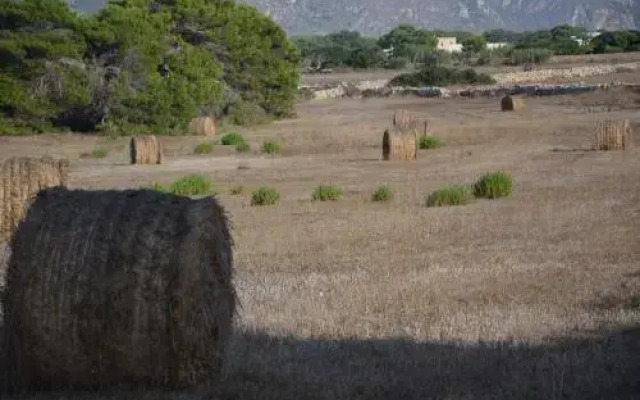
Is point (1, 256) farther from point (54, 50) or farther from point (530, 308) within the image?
point (54, 50)

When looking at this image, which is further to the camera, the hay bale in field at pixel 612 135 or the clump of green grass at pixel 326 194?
the hay bale in field at pixel 612 135

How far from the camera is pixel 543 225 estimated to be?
17297 mm

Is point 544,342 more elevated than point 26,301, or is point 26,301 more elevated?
point 26,301

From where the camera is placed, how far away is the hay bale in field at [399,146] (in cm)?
3334

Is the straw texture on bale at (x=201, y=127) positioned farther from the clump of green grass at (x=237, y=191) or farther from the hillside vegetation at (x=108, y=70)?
the clump of green grass at (x=237, y=191)

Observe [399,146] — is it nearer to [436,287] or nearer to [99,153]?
[99,153]

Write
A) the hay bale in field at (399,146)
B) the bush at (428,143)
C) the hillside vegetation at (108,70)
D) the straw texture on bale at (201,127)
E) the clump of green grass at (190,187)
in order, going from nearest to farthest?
the clump of green grass at (190,187) < the hay bale in field at (399,146) < the bush at (428,143) < the hillside vegetation at (108,70) < the straw texture on bale at (201,127)

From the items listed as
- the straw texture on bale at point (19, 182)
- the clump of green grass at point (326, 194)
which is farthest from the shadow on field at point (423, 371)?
the clump of green grass at point (326, 194)

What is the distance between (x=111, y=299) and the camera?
7.99m

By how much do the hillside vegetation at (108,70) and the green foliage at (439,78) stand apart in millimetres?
39014

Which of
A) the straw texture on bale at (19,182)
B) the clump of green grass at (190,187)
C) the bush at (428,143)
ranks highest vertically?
the straw texture on bale at (19,182)

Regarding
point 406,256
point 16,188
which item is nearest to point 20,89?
point 16,188

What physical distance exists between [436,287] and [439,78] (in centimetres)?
8273

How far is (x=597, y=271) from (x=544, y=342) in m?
3.53
